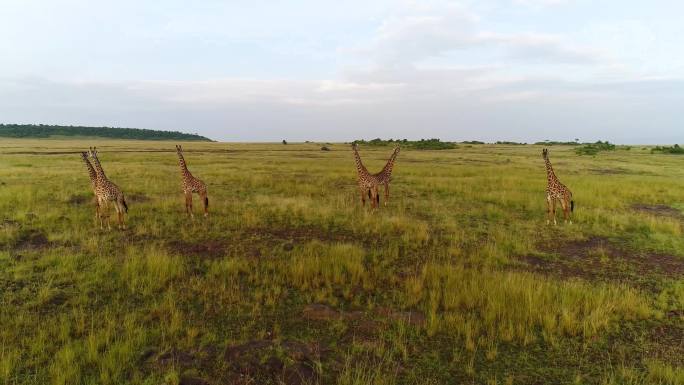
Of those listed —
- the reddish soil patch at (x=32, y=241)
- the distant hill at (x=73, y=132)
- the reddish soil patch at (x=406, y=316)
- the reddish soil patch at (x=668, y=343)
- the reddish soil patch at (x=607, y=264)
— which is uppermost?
the distant hill at (x=73, y=132)

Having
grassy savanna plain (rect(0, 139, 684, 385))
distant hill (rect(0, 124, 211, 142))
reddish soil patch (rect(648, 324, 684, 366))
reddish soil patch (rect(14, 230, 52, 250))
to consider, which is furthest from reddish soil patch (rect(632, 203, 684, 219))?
distant hill (rect(0, 124, 211, 142))

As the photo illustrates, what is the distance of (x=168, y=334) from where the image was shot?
200 inches

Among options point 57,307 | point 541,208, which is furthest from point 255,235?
point 541,208

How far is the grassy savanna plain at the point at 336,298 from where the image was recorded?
177 inches

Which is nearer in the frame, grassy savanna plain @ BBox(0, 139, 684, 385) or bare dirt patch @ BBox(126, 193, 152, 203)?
grassy savanna plain @ BBox(0, 139, 684, 385)

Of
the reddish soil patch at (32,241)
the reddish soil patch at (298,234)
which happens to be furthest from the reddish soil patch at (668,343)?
the reddish soil patch at (32,241)

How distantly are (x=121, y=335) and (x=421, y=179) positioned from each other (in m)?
19.1

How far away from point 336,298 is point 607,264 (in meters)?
6.82

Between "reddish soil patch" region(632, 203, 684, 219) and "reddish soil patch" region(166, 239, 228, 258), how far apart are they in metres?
15.8

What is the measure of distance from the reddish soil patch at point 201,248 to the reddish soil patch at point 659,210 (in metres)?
15.8

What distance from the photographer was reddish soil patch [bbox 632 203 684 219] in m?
13.8

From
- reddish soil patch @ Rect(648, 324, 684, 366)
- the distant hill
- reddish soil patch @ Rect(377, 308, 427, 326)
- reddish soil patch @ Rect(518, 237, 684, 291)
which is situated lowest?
reddish soil patch @ Rect(648, 324, 684, 366)

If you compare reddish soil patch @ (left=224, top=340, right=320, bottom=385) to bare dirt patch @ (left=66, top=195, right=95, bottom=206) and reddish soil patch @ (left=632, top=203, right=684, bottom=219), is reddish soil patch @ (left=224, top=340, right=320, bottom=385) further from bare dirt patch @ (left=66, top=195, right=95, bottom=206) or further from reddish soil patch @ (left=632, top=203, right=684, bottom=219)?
reddish soil patch @ (left=632, top=203, right=684, bottom=219)

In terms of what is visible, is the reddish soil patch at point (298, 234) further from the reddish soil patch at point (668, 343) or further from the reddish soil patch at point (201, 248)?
the reddish soil patch at point (668, 343)
